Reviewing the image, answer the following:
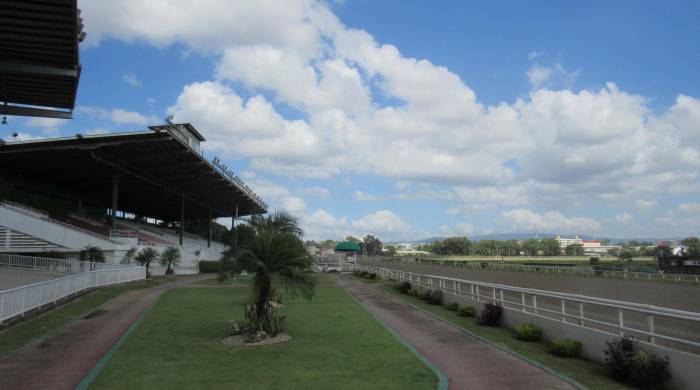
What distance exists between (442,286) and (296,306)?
24.9 feet

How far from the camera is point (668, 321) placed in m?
15.6

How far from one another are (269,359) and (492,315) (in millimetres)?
7534

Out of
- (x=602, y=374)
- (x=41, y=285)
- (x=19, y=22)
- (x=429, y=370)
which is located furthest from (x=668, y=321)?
(x=41, y=285)

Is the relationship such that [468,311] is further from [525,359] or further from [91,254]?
[91,254]

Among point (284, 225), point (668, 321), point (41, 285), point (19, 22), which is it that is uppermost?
point (19, 22)

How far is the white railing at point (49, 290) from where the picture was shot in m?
→ 14.7

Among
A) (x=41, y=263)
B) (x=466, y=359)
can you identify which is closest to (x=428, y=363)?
(x=466, y=359)

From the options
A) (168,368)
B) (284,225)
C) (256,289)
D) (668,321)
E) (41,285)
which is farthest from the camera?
(41,285)

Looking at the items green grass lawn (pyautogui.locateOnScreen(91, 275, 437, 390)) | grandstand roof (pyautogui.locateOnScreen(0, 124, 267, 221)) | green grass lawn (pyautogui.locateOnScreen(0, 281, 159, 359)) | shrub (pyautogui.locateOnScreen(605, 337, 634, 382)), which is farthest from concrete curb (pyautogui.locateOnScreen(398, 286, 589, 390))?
grandstand roof (pyautogui.locateOnScreen(0, 124, 267, 221))

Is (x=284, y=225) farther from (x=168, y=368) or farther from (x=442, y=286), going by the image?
(x=442, y=286)

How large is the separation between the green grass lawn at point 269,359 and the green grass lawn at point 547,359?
2.51 metres

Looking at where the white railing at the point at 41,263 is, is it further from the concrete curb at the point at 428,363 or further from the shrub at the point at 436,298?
the concrete curb at the point at 428,363

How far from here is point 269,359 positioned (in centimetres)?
1032

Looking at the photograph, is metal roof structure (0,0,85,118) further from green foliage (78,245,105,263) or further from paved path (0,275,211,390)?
green foliage (78,245,105,263)
